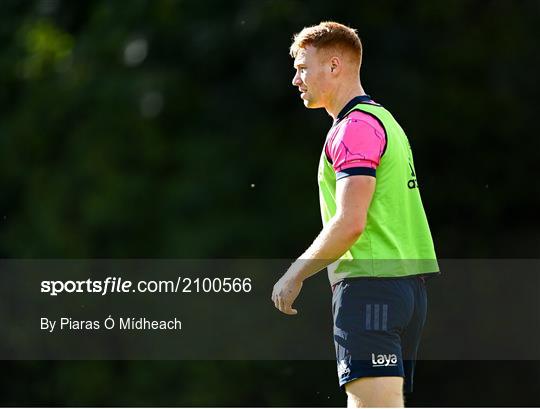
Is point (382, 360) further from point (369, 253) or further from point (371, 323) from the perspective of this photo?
point (369, 253)

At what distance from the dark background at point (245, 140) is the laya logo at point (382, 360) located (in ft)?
28.7

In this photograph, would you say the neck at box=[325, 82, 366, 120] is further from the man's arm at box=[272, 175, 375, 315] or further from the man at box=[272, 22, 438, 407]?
the man's arm at box=[272, 175, 375, 315]

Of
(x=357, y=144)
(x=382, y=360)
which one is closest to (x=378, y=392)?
(x=382, y=360)

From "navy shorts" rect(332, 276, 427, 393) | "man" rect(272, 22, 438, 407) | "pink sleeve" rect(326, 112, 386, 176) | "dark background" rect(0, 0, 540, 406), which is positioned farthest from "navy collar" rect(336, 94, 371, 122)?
"dark background" rect(0, 0, 540, 406)

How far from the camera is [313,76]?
437 cm

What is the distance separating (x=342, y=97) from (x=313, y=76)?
0.12 metres

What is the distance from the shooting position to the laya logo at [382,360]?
4082mm

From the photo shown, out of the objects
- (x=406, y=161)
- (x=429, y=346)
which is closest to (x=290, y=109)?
(x=429, y=346)

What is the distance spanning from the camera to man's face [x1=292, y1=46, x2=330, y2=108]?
4.36 meters

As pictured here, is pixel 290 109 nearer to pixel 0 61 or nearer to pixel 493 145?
pixel 493 145

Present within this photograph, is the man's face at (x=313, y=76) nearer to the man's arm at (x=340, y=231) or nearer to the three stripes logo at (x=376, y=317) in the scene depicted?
the man's arm at (x=340, y=231)

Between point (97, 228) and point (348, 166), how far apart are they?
9.51 metres

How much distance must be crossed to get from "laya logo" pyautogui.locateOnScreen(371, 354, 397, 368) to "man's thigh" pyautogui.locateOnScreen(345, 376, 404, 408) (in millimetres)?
45

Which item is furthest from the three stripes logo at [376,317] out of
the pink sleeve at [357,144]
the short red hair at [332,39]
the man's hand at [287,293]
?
A: the short red hair at [332,39]
